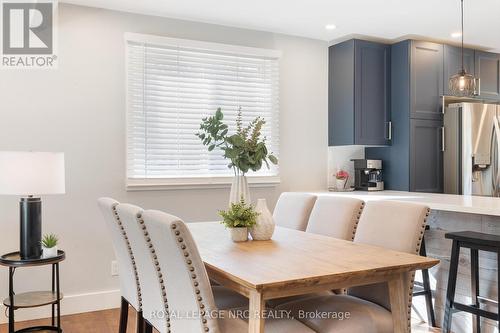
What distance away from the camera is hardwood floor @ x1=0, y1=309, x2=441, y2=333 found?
3.23 metres

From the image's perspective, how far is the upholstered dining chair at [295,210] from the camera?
304 cm

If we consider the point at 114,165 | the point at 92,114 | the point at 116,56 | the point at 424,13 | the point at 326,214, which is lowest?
the point at 326,214

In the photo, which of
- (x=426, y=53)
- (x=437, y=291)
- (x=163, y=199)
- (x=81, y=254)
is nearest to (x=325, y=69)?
(x=426, y=53)

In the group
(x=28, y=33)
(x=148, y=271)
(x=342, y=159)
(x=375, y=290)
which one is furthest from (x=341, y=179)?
(x=28, y=33)

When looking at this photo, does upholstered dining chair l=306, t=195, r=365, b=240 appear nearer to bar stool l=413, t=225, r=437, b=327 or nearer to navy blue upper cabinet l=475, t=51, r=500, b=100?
bar stool l=413, t=225, r=437, b=327

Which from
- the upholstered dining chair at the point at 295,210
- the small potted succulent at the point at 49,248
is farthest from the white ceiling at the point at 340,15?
the small potted succulent at the point at 49,248

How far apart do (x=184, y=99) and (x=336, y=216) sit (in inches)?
75.7

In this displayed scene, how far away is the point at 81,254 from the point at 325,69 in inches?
116

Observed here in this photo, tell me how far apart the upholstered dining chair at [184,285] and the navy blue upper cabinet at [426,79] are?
128 inches

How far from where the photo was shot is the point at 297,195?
3146 mm

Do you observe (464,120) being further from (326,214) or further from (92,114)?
(92,114)

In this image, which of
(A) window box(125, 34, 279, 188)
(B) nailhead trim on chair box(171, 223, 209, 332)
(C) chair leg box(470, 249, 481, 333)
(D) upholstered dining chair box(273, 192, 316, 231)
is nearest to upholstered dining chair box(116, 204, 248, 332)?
(B) nailhead trim on chair box(171, 223, 209, 332)

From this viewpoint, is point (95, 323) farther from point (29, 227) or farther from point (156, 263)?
point (156, 263)

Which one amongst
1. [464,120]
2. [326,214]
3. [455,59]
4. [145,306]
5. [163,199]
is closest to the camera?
[145,306]
